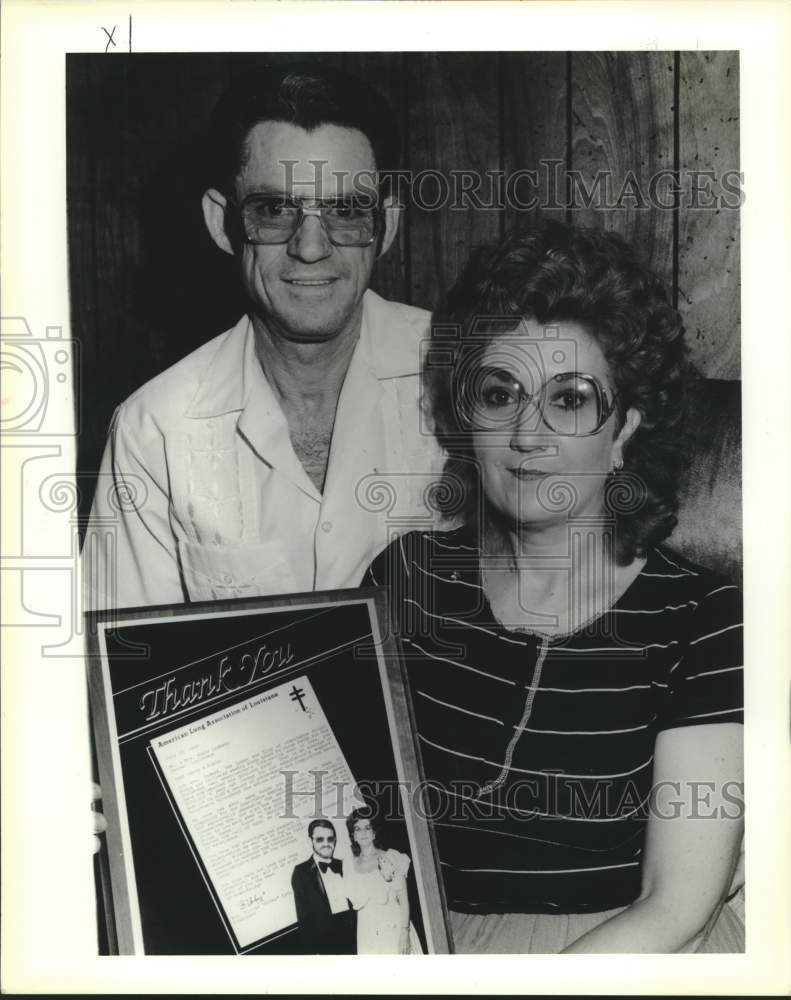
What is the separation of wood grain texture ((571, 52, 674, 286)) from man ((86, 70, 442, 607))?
295mm

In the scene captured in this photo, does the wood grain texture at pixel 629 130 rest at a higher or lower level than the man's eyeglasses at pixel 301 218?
higher

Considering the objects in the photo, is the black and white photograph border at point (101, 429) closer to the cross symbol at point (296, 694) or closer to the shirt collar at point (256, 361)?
the shirt collar at point (256, 361)

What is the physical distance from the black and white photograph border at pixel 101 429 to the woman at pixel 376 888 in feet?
0.19

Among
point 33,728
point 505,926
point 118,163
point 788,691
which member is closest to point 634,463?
point 788,691

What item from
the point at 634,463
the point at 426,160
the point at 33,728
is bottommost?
the point at 33,728

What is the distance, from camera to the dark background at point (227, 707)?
4.81 ft

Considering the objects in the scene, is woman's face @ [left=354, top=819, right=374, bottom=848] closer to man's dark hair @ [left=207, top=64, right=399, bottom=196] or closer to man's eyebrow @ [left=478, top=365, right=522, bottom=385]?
man's eyebrow @ [left=478, top=365, right=522, bottom=385]

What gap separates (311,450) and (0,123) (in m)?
0.69

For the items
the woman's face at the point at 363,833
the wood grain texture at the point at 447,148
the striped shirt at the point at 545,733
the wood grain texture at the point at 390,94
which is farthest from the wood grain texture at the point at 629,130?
the woman's face at the point at 363,833

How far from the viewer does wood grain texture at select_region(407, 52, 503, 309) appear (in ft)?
4.82

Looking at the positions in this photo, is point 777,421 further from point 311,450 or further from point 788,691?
point 311,450

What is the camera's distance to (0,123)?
58.7 inches

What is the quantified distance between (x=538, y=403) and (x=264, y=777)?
69 cm

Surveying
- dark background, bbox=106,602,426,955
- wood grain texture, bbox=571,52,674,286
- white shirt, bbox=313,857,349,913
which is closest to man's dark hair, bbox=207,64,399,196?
wood grain texture, bbox=571,52,674,286
